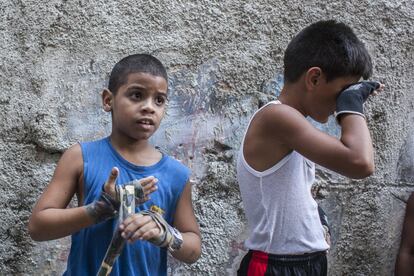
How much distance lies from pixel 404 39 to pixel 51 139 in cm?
158

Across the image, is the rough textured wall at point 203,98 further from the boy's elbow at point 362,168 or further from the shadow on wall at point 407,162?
the boy's elbow at point 362,168

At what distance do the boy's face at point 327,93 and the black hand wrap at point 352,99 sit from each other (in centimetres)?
4

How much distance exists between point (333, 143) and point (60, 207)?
852 millimetres

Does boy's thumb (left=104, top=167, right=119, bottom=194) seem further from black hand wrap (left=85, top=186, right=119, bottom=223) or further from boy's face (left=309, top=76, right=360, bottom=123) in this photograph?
boy's face (left=309, top=76, right=360, bottom=123)

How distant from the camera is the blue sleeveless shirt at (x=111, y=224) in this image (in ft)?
7.32

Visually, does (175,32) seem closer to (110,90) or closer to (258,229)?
(110,90)

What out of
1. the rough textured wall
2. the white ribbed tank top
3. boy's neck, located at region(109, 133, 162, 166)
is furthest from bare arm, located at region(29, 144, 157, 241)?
the rough textured wall

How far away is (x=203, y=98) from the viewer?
Result: 2.96 metres

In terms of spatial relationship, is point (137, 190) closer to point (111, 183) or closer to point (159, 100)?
point (111, 183)

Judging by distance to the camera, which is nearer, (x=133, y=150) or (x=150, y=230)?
(x=150, y=230)

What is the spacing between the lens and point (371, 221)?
3.17 m

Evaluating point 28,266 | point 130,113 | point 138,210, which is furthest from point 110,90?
point 28,266

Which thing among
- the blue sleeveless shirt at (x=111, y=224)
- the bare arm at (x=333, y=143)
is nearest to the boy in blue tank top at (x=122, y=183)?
the blue sleeveless shirt at (x=111, y=224)

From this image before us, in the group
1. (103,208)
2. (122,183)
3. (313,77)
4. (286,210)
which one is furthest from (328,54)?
(103,208)
